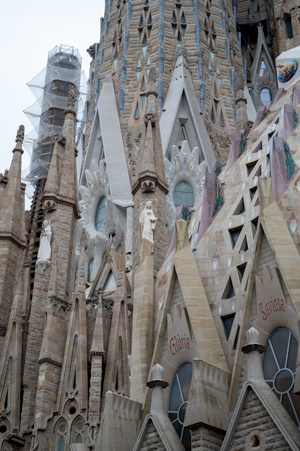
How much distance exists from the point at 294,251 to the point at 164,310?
9.02 ft

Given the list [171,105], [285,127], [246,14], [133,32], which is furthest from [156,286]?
[246,14]

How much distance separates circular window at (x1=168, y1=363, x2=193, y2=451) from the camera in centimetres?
1227

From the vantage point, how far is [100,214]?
942 inches

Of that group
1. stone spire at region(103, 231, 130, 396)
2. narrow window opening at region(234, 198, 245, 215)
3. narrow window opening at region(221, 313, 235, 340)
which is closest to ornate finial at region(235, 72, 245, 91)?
narrow window opening at region(234, 198, 245, 215)

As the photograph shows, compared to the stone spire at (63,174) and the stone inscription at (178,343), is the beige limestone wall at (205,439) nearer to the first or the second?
the stone inscription at (178,343)

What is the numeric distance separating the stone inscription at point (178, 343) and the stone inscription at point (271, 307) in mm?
1608

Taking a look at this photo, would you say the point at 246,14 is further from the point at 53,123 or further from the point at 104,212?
the point at 104,212

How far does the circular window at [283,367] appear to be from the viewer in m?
11.3

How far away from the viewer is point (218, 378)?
11.6m

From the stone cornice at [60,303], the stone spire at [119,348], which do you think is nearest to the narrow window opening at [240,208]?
the stone spire at [119,348]

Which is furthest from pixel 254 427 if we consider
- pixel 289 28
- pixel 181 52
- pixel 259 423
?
pixel 289 28

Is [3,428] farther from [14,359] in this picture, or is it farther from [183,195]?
[183,195]

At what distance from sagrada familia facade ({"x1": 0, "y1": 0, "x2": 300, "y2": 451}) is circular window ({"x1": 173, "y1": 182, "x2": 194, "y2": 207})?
6cm

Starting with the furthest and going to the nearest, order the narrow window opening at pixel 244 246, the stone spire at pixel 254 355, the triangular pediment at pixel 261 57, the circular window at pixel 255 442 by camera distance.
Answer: the triangular pediment at pixel 261 57, the narrow window opening at pixel 244 246, the stone spire at pixel 254 355, the circular window at pixel 255 442
